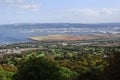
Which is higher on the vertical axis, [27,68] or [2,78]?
[27,68]

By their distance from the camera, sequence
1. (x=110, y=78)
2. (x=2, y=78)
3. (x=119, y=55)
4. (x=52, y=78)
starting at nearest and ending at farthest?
(x=110, y=78), (x=119, y=55), (x=52, y=78), (x=2, y=78)

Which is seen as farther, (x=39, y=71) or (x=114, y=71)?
(x=39, y=71)

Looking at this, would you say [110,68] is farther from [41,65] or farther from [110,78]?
[41,65]

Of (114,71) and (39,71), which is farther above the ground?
(114,71)

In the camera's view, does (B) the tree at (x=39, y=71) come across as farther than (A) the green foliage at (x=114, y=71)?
Yes

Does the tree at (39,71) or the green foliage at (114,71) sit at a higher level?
the green foliage at (114,71)

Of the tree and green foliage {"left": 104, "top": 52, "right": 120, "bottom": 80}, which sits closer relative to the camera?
green foliage {"left": 104, "top": 52, "right": 120, "bottom": 80}

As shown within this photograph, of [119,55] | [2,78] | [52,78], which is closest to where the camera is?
[119,55]

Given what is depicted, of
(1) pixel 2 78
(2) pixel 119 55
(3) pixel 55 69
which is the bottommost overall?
(1) pixel 2 78

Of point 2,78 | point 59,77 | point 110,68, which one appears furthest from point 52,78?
point 2,78

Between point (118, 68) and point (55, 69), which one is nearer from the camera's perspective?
point (118, 68)

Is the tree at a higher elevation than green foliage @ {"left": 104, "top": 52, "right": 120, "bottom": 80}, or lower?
lower
